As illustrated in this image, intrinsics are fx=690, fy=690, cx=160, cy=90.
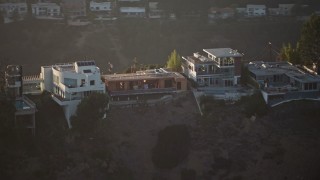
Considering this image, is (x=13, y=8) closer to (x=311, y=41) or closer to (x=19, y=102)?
(x=19, y=102)

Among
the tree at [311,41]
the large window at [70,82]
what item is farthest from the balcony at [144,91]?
the tree at [311,41]

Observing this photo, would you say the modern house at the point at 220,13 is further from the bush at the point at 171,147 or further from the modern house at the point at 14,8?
the bush at the point at 171,147

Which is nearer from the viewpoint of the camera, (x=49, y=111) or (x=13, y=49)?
(x=49, y=111)

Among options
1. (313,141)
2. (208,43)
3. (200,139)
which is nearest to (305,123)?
(313,141)

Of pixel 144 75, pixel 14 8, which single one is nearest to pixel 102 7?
pixel 14 8

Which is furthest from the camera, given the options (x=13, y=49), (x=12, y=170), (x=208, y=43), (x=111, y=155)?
(x=208, y=43)

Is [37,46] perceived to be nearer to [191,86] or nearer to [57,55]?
[57,55]
